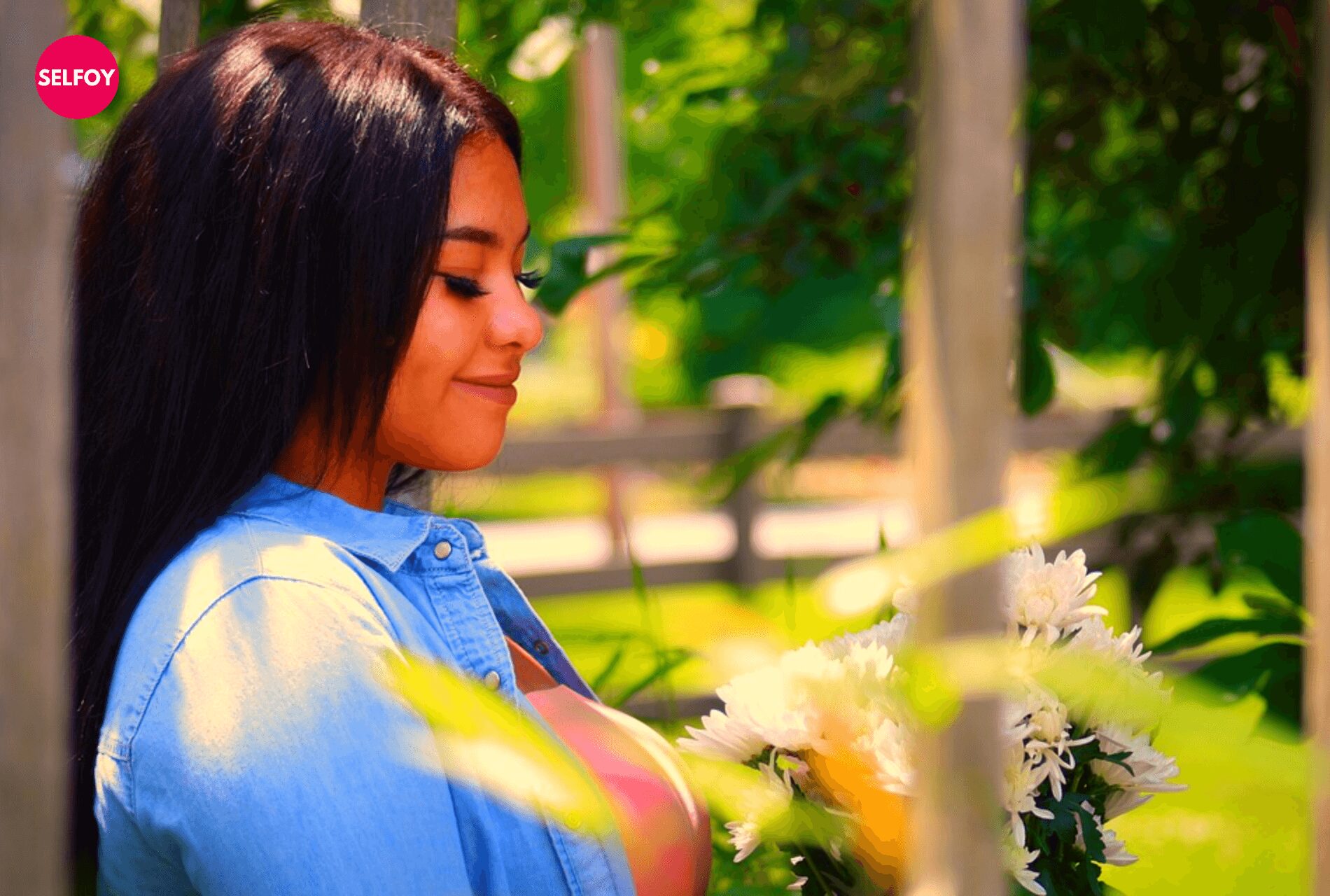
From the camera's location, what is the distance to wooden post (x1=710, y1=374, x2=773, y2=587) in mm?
5852

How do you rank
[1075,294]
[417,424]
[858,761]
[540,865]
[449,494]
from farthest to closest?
[1075,294] < [449,494] < [417,424] < [540,865] < [858,761]

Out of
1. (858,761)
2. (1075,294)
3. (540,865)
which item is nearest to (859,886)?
(858,761)

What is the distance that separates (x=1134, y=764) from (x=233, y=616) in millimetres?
668

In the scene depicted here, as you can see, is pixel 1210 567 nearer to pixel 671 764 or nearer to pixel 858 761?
pixel 671 764

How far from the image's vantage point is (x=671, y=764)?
4.04 ft

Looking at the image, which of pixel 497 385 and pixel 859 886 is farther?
pixel 497 385

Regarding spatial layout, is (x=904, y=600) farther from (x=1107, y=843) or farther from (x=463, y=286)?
(x=463, y=286)

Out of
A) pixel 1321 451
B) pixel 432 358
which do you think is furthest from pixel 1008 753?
pixel 432 358

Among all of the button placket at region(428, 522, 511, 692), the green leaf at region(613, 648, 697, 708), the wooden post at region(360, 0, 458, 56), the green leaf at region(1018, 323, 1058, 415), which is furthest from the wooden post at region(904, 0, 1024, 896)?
the green leaf at region(1018, 323, 1058, 415)

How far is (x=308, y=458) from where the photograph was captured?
1.20 meters

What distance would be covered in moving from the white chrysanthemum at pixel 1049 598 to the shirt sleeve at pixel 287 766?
45 cm

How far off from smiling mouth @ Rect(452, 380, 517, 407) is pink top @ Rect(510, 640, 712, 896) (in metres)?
0.25

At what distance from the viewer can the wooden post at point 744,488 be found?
19.2 ft

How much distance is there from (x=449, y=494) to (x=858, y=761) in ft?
2.91
